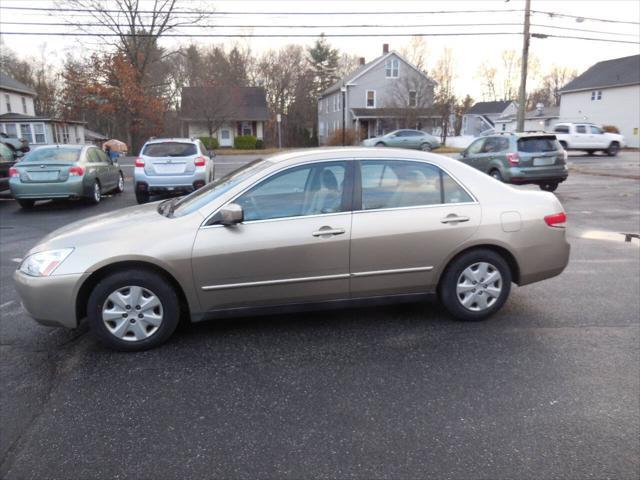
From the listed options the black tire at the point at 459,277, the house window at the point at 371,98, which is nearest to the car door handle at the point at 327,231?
the black tire at the point at 459,277

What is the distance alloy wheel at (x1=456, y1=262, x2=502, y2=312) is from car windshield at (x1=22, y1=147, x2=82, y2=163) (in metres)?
10.1

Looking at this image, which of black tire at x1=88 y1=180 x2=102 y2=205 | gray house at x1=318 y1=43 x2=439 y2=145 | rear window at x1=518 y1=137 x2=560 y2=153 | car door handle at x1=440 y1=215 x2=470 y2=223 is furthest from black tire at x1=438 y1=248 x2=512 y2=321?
gray house at x1=318 y1=43 x2=439 y2=145

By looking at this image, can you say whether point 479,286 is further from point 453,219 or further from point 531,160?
point 531,160

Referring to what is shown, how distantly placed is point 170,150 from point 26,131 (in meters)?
30.1

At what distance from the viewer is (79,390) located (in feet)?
10.8

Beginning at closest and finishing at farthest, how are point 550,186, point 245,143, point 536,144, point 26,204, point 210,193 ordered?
point 210,193 → point 26,204 → point 536,144 → point 550,186 → point 245,143

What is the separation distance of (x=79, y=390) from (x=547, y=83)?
90575 mm

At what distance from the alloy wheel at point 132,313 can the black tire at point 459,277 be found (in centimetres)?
245

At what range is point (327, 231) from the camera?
394 cm

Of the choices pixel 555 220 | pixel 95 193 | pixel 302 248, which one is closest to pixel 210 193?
pixel 302 248

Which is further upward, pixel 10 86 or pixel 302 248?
pixel 10 86

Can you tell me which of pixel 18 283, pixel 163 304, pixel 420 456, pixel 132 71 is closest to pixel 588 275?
pixel 420 456

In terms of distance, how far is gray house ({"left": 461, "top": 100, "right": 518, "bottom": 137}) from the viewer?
64375mm

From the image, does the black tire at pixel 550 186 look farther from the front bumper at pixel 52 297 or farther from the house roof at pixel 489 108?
the house roof at pixel 489 108
